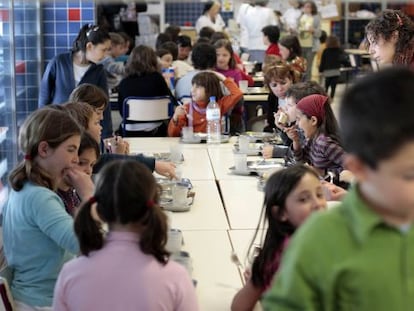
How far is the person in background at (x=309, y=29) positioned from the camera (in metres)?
12.3

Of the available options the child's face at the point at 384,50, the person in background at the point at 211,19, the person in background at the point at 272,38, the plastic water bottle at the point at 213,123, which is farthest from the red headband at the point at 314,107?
the person in background at the point at 211,19

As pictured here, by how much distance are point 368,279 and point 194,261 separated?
1.43 m

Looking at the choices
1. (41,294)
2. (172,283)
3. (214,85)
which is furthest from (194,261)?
(214,85)

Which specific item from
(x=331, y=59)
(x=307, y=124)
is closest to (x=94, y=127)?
(x=307, y=124)

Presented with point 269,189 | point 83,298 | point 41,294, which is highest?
point 269,189

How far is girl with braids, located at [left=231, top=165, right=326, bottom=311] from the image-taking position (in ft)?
7.14

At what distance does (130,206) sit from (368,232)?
75 centimetres

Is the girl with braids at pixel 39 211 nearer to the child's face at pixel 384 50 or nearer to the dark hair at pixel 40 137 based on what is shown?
the dark hair at pixel 40 137

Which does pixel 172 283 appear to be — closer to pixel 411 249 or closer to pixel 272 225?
pixel 272 225

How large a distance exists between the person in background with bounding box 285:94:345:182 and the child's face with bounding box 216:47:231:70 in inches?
133

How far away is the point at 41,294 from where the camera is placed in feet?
8.32

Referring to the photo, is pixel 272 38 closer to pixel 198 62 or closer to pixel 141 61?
pixel 198 62

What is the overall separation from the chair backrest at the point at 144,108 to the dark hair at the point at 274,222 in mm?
3831

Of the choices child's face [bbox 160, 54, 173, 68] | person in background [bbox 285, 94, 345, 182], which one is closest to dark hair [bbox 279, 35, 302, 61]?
child's face [bbox 160, 54, 173, 68]
